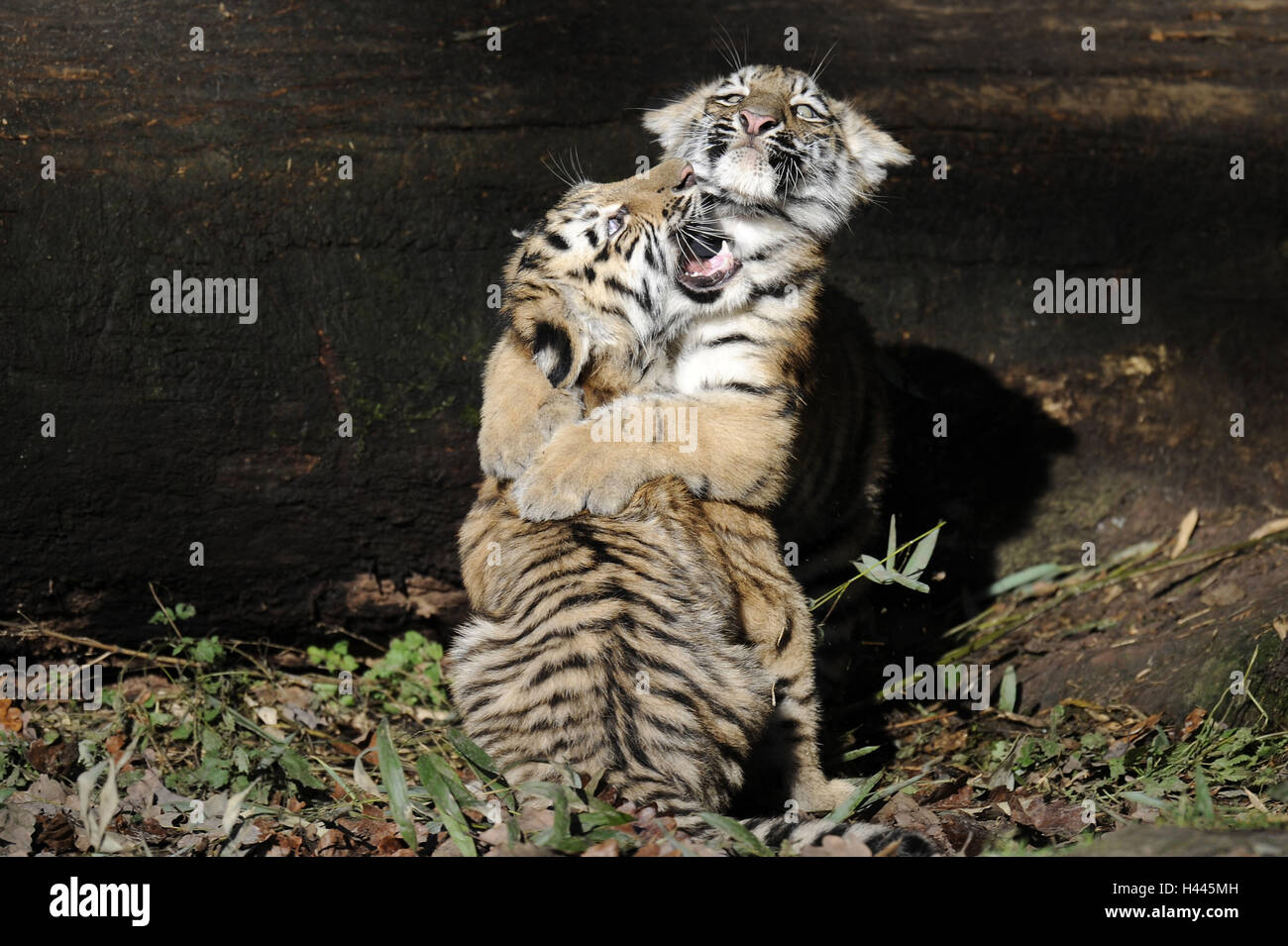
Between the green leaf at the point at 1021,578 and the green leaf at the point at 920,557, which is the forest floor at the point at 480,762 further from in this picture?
the green leaf at the point at 920,557

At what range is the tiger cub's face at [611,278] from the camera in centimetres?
414

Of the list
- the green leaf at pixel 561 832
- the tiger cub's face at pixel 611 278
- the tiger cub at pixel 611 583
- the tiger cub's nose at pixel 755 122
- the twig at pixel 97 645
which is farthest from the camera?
the twig at pixel 97 645

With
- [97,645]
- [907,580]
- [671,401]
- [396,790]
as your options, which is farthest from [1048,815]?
[97,645]

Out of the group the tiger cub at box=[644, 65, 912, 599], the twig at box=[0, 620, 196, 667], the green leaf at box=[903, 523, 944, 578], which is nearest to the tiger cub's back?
the green leaf at box=[903, 523, 944, 578]

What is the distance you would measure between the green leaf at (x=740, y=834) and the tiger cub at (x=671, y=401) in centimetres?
57

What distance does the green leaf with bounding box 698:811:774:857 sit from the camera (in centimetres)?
325

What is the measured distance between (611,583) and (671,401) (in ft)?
2.47

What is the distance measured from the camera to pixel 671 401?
411 centimetres

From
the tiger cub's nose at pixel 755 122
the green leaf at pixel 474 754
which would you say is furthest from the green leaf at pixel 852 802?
the tiger cub's nose at pixel 755 122

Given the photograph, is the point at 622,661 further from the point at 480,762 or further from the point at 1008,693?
the point at 1008,693

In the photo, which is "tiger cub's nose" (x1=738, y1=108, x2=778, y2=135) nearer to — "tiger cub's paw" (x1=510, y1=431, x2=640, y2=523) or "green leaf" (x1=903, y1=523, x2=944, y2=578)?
"tiger cub's paw" (x1=510, y1=431, x2=640, y2=523)

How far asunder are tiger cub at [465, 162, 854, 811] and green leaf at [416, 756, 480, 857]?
29.3 inches

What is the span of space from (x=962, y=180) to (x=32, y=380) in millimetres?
3818
